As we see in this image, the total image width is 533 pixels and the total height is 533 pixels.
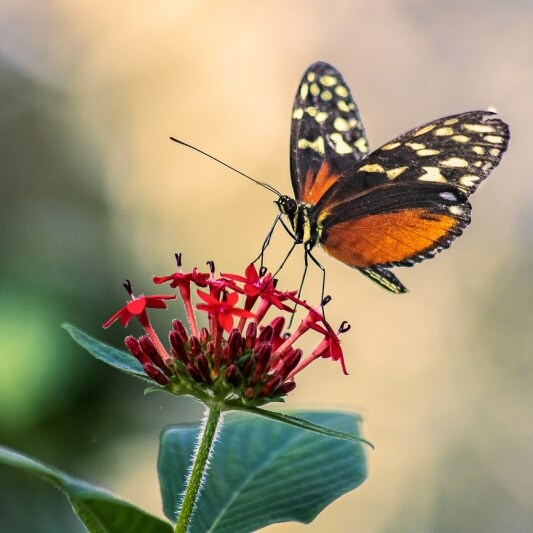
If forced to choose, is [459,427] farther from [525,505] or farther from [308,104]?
[308,104]

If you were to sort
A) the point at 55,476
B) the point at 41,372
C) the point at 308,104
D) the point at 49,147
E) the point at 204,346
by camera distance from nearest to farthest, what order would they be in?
1. the point at 55,476
2. the point at 204,346
3. the point at 308,104
4. the point at 41,372
5. the point at 49,147

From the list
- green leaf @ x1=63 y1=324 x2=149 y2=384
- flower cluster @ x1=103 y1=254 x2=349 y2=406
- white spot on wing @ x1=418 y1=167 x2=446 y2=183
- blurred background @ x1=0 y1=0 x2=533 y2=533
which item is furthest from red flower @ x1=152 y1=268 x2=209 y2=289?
blurred background @ x1=0 y1=0 x2=533 y2=533

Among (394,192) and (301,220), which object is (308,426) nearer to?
(301,220)

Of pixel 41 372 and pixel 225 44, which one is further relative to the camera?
pixel 225 44

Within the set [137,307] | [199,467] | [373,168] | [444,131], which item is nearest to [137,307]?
[137,307]

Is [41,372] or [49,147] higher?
[49,147]

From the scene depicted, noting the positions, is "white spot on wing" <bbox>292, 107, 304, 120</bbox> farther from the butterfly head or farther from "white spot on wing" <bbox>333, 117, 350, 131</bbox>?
the butterfly head

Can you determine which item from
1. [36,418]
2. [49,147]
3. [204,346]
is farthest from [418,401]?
[204,346]

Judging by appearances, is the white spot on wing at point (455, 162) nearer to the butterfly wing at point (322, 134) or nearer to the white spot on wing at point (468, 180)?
the white spot on wing at point (468, 180)
